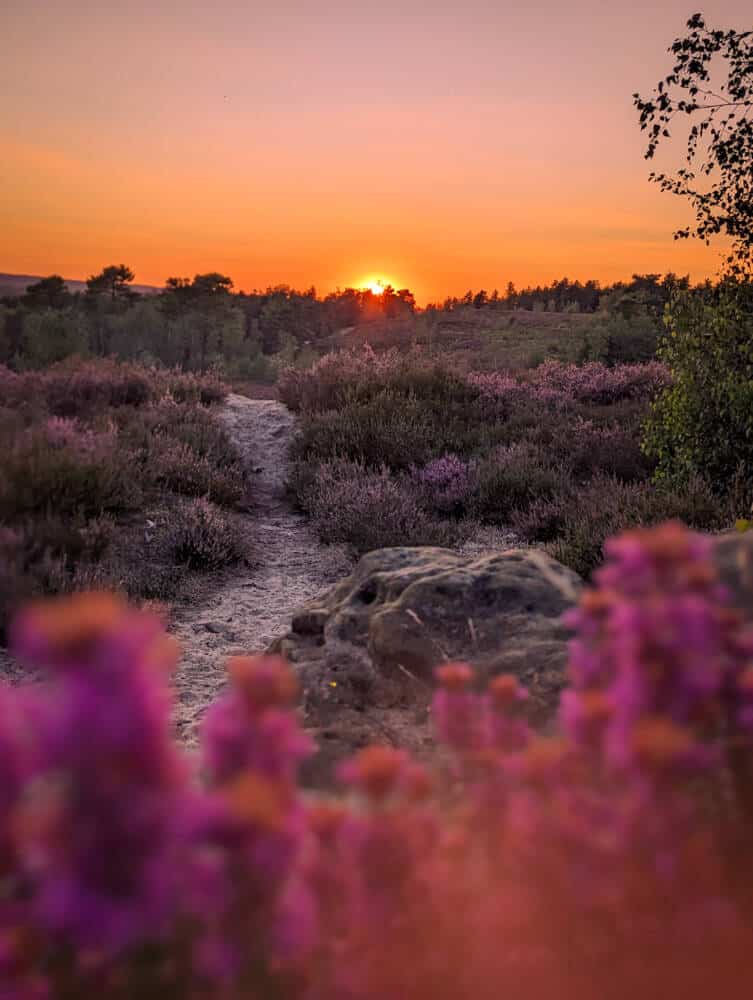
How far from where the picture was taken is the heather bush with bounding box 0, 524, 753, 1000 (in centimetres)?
87

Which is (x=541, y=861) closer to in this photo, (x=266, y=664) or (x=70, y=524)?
(x=266, y=664)

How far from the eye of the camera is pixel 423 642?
376 centimetres

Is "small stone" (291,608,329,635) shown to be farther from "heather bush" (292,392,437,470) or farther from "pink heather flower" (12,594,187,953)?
"heather bush" (292,392,437,470)

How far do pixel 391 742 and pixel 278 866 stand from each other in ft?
7.79

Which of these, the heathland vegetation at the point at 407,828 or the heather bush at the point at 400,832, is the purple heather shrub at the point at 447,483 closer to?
the heathland vegetation at the point at 407,828

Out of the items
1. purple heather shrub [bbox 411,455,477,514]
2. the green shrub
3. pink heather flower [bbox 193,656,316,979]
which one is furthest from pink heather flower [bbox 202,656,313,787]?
purple heather shrub [bbox 411,455,477,514]

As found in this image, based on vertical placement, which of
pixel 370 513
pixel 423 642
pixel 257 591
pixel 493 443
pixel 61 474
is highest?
pixel 61 474

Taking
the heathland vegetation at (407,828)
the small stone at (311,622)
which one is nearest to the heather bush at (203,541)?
the small stone at (311,622)

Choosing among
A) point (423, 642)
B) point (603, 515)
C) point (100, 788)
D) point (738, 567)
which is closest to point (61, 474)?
point (423, 642)

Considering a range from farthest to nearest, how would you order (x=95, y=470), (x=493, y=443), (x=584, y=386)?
1. (x=584, y=386)
2. (x=493, y=443)
3. (x=95, y=470)

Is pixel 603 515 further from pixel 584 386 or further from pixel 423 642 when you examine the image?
pixel 584 386

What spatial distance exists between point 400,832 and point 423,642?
2608 millimetres

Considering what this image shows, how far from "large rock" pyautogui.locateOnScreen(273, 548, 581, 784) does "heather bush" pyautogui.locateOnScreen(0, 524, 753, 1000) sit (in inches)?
72.9

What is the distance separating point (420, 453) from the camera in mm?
11445
